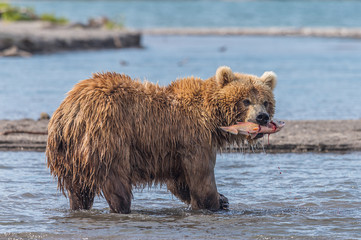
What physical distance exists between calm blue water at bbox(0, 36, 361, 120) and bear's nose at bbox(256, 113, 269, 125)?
6.39 metres

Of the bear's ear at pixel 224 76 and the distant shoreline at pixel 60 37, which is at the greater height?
the distant shoreline at pixel 60 37

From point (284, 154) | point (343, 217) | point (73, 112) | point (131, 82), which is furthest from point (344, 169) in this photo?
point (73, 112)

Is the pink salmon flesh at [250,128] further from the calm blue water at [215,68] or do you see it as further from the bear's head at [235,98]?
the calm blue water at [215,68]

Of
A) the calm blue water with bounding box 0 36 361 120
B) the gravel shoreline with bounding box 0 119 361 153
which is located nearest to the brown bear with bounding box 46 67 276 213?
the gravel shoreline with bounding box 0 119 361 153

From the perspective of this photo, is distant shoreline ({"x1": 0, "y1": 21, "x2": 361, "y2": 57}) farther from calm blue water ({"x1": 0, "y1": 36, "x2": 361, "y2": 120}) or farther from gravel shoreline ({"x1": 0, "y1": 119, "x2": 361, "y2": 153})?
gravel shoreline ({"x1": 0, "y1": 119, "x2": 361, "y2": 153})

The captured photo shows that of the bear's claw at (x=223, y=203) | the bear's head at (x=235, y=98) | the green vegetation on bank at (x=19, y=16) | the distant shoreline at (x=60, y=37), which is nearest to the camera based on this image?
the bear's head at (x=235, y=98)

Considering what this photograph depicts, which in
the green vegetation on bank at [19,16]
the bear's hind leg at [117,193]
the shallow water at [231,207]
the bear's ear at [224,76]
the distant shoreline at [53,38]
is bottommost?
the shallow water at [231,207]

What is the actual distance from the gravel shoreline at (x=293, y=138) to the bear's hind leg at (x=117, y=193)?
309 cm

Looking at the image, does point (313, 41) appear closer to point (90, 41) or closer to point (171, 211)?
point (90, 41)

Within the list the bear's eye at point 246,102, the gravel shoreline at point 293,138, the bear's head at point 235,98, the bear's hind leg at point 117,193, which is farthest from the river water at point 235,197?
the bear's eye at point 246,102

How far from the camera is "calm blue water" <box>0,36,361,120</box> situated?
554 inches

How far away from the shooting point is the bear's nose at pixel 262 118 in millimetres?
6324

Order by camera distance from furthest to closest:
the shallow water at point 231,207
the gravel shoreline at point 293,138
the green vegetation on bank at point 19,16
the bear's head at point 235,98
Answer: the green vegetation on bank at point 19,16 → the gravel shoreline at point 293,138 → the bear's head at point 235,98 → the shallow water at point 231,207

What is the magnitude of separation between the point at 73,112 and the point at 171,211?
5.04 ft
